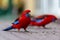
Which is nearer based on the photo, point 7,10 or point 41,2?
point 41,2

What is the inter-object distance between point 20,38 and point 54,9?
18.7ft

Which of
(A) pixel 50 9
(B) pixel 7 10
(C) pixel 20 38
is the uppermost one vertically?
(C) pixel 20 38

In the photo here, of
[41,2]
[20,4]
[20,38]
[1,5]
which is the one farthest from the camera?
[1,5]

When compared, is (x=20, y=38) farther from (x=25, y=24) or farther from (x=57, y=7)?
(x=57, y=7)

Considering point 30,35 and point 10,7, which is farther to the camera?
point 10,7

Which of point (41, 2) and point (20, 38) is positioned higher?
point (20, 38)

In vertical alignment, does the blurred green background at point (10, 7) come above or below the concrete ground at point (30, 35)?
below

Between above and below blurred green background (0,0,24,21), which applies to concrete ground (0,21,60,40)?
above

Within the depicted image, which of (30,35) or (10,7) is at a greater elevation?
(30,35)

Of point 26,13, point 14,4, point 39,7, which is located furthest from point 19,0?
point 26,13

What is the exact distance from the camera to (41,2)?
1108 centimetres

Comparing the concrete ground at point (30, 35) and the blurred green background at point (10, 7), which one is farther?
the blurred green background at point (10, 7)

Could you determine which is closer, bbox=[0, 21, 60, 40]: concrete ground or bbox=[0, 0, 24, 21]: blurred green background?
bbox=[0, 21, 60, 40]: concrete ground

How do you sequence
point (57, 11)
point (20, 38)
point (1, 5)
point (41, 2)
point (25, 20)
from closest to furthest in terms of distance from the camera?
point (20, 38), point (25, 20), point (57, 11), point (41, 2), point (1, 5)
